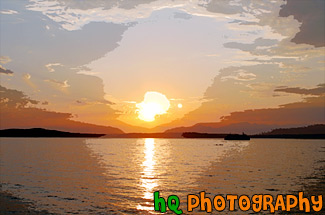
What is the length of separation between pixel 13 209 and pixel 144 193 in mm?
15472

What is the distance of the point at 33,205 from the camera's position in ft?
107

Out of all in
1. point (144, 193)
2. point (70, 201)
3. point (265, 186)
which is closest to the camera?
point (70, 201)

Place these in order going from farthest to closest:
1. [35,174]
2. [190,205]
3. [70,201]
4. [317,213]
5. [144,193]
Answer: [35,174], [144,193], [70,201], [190,205], [317,213]

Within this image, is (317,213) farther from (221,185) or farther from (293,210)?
(221,185)

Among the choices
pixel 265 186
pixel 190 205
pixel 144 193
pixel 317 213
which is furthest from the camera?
pixel 265 186

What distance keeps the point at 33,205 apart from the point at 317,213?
29261 millimetres

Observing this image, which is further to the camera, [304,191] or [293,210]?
[304,191]

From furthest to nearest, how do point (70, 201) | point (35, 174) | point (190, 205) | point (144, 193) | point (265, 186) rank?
point (35, 174)
point (265, 186)
point (144, 193)
point (70, 201)
point (190, 205)

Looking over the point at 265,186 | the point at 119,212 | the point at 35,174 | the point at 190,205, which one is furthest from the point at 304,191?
the point at 35,174

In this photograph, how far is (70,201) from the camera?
115ft

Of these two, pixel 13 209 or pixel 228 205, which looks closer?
pixel 13 209

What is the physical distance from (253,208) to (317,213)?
6.09 m

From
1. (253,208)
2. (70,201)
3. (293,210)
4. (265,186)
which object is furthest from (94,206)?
(265,186)

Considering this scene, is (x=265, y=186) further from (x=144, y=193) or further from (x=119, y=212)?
(x=119, y=212)
